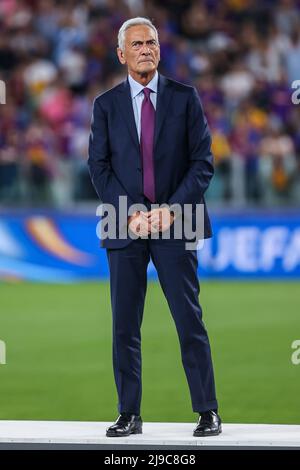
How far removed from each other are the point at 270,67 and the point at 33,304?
609 cm

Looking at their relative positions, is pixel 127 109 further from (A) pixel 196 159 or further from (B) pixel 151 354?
(B) pixel 151 354

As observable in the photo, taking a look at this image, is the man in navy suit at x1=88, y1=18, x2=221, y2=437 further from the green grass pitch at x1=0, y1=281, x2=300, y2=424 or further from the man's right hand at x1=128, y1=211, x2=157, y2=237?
the green grass pitch at x1=0, y1=281, x2=300, y2=424

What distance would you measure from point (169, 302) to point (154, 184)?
633 mm

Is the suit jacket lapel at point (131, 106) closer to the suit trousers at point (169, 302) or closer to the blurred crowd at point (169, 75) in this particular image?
the suit trousers at point (169, 302)

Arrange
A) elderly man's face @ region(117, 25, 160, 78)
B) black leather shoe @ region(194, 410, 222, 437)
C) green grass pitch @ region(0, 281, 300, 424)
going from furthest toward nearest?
1. green grass pitch @ region(0, 281, 300, 424)
2. black leather shoe @ region(194, 410, 222, 437)
3. elderly man's face @ region(117, 25, 160, 78)

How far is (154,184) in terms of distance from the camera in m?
5.89

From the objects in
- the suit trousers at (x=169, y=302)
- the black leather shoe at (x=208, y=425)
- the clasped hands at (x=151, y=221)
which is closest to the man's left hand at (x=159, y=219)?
the clasped hands at (x=151, y=221)

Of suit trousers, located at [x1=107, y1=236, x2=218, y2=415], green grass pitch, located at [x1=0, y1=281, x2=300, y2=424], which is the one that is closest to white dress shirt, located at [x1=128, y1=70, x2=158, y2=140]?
suit trousers, located at [x1=107, y1=236, x2=218, y2=415]

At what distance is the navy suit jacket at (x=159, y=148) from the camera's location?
5.86 m

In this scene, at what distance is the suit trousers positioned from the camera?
5.87 metres

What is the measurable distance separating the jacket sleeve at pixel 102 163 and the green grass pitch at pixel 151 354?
6.45ft

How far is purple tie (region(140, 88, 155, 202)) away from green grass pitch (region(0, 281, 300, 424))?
6.43ft

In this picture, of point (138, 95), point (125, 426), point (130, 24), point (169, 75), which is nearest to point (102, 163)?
point (138, 95)

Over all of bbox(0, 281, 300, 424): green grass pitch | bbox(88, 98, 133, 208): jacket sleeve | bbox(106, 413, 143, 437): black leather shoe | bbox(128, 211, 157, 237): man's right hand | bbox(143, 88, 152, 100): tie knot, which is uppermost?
bbox(143, 88, 152, 100): tie knot
